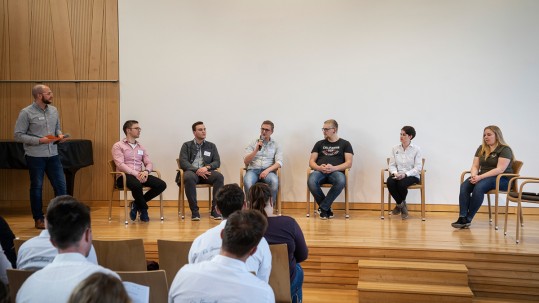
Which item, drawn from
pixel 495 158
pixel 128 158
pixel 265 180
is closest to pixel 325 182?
pixel 265 180

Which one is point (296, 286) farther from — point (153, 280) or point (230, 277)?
point (230, 277)

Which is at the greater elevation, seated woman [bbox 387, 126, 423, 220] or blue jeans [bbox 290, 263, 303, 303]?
seated woman [bbox 387, 126, 423, 220]

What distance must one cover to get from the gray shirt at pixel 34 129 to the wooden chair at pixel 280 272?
3.42 m

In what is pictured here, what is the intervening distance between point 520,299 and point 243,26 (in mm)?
4474

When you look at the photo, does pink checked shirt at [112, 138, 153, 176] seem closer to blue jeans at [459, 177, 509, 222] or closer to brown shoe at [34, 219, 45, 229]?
brown shoe at [34, 219, 45, 229]

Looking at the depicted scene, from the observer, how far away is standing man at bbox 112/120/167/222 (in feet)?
19.3

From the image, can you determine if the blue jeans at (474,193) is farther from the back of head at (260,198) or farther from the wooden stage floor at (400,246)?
the back of head at (260,198)

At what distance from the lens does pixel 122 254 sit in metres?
3.10

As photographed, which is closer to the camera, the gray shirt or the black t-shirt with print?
the gray shirt

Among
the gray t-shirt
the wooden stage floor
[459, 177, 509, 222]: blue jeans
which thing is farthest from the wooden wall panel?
the gray t-shirt

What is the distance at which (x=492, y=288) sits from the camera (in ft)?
14.3

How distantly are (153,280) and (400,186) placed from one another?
411cm

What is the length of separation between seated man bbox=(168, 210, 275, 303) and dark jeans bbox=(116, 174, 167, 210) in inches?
157

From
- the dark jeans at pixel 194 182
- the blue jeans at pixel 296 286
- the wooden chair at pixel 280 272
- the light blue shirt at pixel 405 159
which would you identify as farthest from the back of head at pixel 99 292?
the light blue shirt at pixel 405 159
